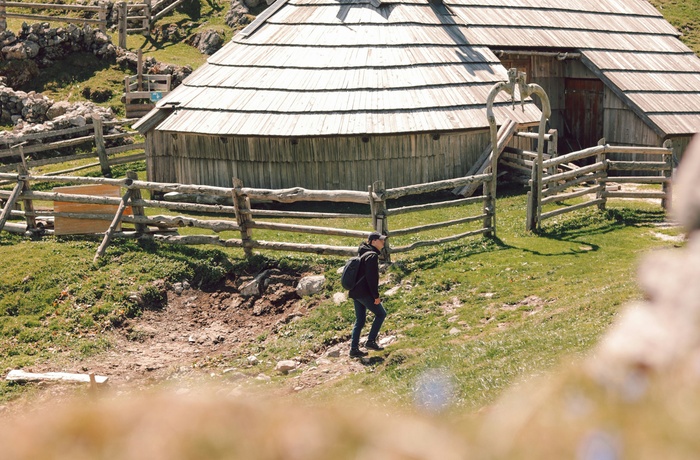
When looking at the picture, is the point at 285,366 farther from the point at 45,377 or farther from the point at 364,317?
the point at 45,377

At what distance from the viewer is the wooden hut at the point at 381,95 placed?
70.4 ft

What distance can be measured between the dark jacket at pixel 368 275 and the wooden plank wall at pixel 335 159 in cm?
1011

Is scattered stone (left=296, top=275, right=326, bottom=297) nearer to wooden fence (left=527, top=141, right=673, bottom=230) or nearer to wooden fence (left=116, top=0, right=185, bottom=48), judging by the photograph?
wooden fence (left=527, top=141, right=673, bottom=230)

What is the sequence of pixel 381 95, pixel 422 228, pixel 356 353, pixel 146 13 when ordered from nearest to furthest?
pixel 356 353 < pixel 422 228 < pixel 381 95 < pixel 146 13

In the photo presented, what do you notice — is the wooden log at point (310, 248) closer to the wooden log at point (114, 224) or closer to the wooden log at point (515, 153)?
the wooden log at point (114, 224)

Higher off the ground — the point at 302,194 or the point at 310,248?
the point at 302,194

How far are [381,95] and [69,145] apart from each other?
10.4m

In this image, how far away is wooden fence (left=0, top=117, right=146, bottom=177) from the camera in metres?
24.9

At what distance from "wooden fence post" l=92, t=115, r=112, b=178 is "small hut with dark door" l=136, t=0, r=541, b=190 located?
290 centimetres

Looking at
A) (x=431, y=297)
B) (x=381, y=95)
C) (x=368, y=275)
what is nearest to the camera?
(x=368, y=275)

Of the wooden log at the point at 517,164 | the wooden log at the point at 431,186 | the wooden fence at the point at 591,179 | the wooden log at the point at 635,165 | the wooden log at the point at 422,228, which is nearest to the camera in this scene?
the wooden log at the point at 422,228

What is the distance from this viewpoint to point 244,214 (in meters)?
16.6

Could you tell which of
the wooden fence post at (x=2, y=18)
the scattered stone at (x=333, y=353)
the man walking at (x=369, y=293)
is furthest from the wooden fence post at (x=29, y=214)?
the wooden fence post at (x=2, y=18)

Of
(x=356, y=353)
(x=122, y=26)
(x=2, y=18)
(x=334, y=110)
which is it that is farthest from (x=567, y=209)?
(x=2, y=18)
